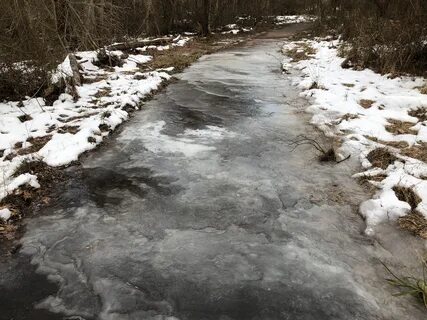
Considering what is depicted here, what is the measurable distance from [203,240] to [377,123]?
13.3 ft

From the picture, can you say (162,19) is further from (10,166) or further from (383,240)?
(383,240)

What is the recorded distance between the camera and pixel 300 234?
3729 millimetres

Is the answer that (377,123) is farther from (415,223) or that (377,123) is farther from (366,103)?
(415,223)

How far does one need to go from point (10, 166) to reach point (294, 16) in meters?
36.9

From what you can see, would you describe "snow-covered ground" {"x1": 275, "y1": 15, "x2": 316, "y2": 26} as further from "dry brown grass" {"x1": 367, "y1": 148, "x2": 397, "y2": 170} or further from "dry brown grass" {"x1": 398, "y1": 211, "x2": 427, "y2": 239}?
"dry brown grass" {"x1": 398, "y1": 211, "x2": 427, "y2": 239}

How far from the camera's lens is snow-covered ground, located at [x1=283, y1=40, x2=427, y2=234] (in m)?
4.13

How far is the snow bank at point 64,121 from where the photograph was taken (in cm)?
531

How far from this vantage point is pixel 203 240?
3.67 metres

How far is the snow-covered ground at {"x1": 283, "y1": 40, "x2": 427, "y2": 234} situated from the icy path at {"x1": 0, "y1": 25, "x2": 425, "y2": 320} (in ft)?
1.09

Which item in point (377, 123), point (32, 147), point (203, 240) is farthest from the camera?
point (377, 123)

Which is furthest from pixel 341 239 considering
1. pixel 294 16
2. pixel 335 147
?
pixel 294 16

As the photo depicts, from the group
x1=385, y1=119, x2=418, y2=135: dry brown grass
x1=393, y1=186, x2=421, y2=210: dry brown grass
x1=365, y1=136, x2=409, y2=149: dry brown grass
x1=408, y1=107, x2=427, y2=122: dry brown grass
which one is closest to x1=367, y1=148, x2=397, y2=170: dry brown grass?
x1=365, y1=136, x2=409, y2=149: dry brown grass

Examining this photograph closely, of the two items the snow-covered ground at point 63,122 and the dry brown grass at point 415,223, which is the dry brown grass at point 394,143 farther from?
the snow-covered ground at point 63,122

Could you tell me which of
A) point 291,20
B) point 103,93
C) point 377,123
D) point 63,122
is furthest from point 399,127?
point 291,20
